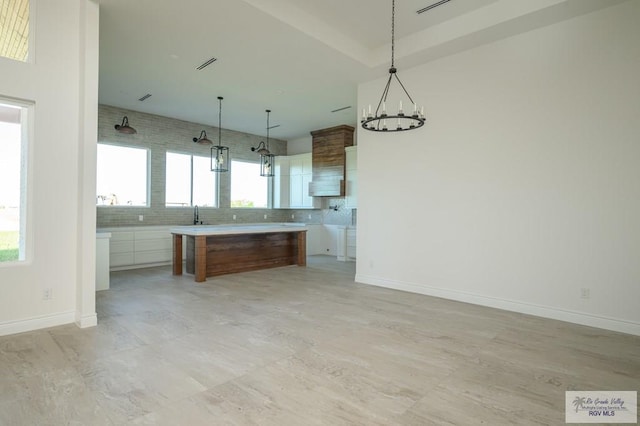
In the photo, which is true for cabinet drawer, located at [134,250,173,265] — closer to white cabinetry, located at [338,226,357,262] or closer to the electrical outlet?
the electrical outlet

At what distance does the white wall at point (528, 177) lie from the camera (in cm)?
352

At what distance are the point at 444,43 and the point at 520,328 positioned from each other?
3.53 meters

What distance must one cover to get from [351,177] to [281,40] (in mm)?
4366

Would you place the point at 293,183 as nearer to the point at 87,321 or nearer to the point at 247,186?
the point at 247,186

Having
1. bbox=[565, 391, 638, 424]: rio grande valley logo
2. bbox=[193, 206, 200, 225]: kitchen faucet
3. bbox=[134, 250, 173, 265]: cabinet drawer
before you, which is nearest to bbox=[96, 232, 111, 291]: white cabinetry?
bbox=[134, 250, 173, 265]: cabinet drawer

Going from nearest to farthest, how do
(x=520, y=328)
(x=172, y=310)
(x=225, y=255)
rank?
1. (x=520, y=328)
2. (x=172, y=310)
3. (x=225, y=255)

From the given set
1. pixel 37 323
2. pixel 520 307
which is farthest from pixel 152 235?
pixel 520 307

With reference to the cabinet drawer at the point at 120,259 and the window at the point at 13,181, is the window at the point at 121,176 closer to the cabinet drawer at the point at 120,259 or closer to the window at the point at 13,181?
the cabinet drawer at the point at 120,259

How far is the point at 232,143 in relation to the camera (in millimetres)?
9016

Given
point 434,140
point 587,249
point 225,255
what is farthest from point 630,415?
point 225,255

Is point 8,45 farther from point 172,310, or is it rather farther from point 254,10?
point 172,310

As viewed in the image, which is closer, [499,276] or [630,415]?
[630,415]

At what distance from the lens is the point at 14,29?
3.36 m

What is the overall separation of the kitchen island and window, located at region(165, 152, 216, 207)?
1.67 m
